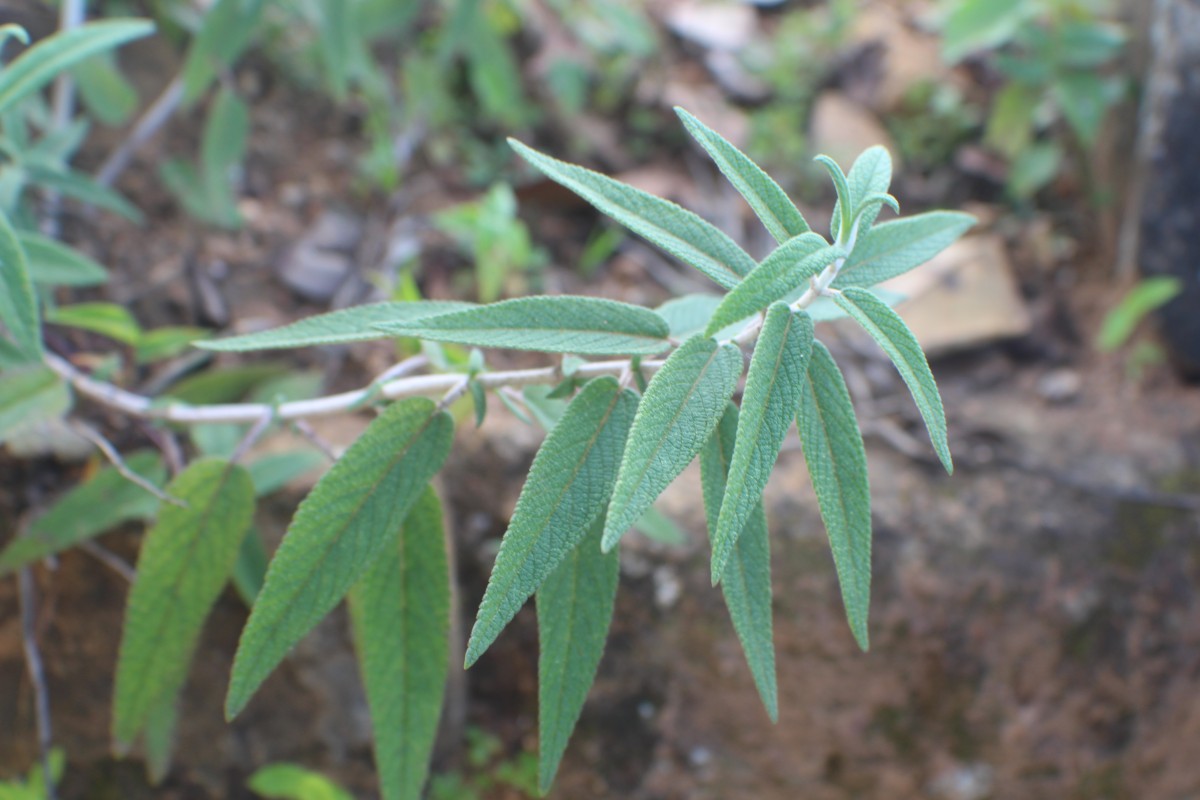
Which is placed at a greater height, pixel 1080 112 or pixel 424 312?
pixel 424 312

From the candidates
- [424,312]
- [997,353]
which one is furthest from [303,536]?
[997,353]

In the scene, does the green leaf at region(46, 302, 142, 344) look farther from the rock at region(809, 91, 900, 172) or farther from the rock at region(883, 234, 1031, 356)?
the rock at region(809, 91, 900, 172)

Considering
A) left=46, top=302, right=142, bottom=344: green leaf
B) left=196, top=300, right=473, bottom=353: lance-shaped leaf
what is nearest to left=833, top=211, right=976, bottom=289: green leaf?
left=196, top=300, right=473, bottom=353: lance-shaped leaf

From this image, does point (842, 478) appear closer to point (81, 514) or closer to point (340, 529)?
point (340, 529)

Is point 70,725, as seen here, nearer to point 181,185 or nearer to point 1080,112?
point 181,185

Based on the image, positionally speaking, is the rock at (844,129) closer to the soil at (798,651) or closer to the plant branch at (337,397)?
the soil at (798,651)

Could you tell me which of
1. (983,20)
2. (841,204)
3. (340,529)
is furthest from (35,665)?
(983,20)
